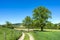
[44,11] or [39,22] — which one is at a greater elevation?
[44,11]

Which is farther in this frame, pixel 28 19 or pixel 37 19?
pixel 28 19

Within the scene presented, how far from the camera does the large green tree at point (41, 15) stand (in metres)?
72.1

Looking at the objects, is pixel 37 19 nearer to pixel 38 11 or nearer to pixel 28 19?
pixel 38 11

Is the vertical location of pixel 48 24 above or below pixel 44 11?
below

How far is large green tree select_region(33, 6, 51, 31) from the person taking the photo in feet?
237

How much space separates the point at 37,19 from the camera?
73062 mm

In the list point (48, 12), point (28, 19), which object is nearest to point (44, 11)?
point (48, 12)

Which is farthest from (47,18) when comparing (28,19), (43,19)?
(28,19)

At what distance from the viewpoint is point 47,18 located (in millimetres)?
72875

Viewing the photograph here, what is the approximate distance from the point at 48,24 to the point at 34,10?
25.9 ft

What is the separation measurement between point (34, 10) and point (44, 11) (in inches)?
158

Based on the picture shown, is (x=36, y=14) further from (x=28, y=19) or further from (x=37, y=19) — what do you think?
(x=28, y=19)

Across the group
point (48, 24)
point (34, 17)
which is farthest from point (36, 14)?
point (48, 24)

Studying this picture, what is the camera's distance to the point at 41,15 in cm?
7319
